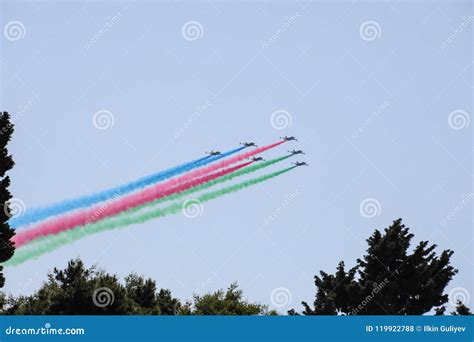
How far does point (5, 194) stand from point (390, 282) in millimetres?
33064

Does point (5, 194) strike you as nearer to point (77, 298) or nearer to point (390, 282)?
point (77, 298)

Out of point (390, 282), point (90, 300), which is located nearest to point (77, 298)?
point (90, 300)

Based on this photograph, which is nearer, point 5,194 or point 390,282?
point 5,194

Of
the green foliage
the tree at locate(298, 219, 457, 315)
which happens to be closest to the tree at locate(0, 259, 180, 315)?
the green foliage

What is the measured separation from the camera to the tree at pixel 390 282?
212ft

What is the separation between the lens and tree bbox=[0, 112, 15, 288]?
53.5 metres

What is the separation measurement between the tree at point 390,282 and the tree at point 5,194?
Answer: 86.9ft

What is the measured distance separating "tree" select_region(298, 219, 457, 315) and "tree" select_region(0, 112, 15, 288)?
2648 centimetres

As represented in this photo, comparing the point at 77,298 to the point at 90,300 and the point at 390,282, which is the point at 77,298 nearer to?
the point at 90,300

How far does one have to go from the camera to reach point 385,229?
6981 cm

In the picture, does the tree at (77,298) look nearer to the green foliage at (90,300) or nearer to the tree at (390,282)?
the green foliage at (90,300)

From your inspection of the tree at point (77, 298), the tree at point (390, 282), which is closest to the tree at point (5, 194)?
the tree at point (77, 298)

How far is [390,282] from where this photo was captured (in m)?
65.5
